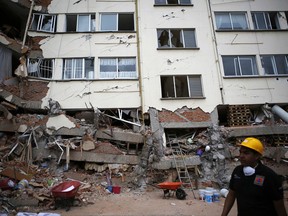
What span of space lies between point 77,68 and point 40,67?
83.9 inches

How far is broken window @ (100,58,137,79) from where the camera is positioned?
12.8 meters

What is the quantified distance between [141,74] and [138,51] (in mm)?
1617

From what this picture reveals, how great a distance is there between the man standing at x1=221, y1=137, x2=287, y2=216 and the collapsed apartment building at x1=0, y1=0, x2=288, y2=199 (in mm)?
7268

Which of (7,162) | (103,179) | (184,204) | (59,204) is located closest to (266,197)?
(184,204)

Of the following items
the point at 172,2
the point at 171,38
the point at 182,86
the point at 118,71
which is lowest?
the point at 182,86

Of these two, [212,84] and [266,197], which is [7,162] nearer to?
[266,197]

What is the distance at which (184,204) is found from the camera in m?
7.18

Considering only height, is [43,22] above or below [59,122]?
above

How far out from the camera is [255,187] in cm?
248

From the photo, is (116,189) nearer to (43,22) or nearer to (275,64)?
(43,22)

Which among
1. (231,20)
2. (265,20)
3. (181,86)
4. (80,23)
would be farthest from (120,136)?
(265,20)

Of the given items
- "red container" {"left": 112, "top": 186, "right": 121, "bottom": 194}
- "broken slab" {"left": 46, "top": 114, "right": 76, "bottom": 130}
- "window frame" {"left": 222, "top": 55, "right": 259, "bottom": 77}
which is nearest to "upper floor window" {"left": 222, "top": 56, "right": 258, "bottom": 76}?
"window frame" {"left": 222, "top": 55, "right": 259, "bottom": 77}

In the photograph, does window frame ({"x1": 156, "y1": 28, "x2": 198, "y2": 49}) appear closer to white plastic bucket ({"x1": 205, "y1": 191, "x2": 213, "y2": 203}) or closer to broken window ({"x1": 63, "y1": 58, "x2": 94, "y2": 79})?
broken window ({"x1": 63, "y1": 58, "x2": 94, "y2": 79})

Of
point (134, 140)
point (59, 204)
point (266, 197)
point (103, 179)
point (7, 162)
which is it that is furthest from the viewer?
point (134, 140)
